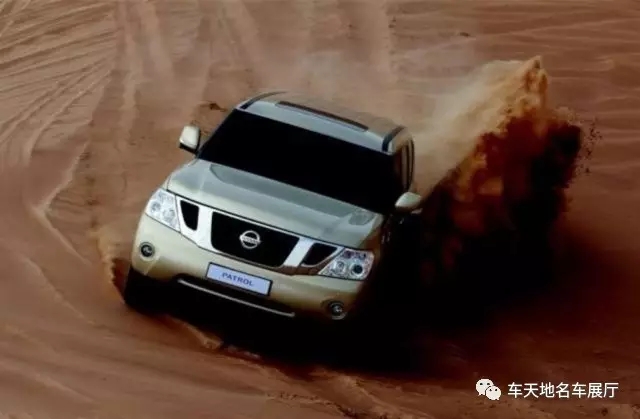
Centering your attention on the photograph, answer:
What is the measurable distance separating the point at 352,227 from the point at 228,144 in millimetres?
1244

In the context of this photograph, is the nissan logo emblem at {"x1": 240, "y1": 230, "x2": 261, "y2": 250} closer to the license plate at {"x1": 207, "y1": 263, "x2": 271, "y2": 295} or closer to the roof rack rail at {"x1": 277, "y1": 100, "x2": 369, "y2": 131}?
the license plate at {"x1": 207, "y1": 263, "x2": 271, "y2": 295}

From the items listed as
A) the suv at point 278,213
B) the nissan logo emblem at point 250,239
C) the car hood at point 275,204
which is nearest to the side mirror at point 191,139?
the suv at point 278,213

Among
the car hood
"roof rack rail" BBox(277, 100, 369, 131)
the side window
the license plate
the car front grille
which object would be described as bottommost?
the license plate

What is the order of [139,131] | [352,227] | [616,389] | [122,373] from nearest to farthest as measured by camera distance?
[122,373], [352,227], [616,389], [139,131]

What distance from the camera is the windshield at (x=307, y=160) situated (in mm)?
8320

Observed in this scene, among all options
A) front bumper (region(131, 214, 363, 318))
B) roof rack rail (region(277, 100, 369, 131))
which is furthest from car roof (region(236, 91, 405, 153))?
front bumper (region(131, 214, 363, 318))

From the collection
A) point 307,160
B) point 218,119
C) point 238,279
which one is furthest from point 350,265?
point 218,119

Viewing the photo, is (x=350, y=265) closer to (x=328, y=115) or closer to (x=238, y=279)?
(x=238, y=279)

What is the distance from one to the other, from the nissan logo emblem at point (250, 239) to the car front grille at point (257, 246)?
0.04 ft

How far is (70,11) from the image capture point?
15.6 m

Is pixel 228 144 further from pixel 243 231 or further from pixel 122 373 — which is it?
pixel 122 373

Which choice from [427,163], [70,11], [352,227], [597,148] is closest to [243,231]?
[352,227]

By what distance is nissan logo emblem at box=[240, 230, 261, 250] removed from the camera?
7559 millimetres

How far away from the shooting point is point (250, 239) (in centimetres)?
757
